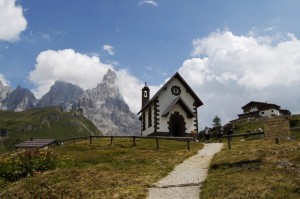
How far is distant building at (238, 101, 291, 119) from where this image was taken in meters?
126

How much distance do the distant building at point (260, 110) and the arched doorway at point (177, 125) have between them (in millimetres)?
75309

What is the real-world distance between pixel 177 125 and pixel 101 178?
108 ft

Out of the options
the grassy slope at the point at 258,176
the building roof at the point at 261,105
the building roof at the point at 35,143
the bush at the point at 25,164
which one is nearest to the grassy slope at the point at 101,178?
the bush at the point at 25,164

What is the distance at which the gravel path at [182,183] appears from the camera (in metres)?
18.7

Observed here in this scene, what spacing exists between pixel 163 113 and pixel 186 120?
371 cm

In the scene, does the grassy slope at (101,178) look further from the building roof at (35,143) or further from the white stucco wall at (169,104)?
the white stucco wall at (169,104)

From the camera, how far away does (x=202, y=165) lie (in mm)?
27656

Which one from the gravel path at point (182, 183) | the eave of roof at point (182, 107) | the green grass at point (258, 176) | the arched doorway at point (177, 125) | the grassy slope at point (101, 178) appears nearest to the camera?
the green grass at point (258, 176)

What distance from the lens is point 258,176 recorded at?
19359 millimetres

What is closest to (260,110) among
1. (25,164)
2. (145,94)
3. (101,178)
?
(145,94)

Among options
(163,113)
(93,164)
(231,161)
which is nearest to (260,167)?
(231,161)

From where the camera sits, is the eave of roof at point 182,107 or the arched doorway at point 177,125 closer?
the eave of roof at point 182,107

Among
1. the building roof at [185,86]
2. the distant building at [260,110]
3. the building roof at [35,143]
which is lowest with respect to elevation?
the building roof at [35,143]

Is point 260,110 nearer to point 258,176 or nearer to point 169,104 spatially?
point 169,104
